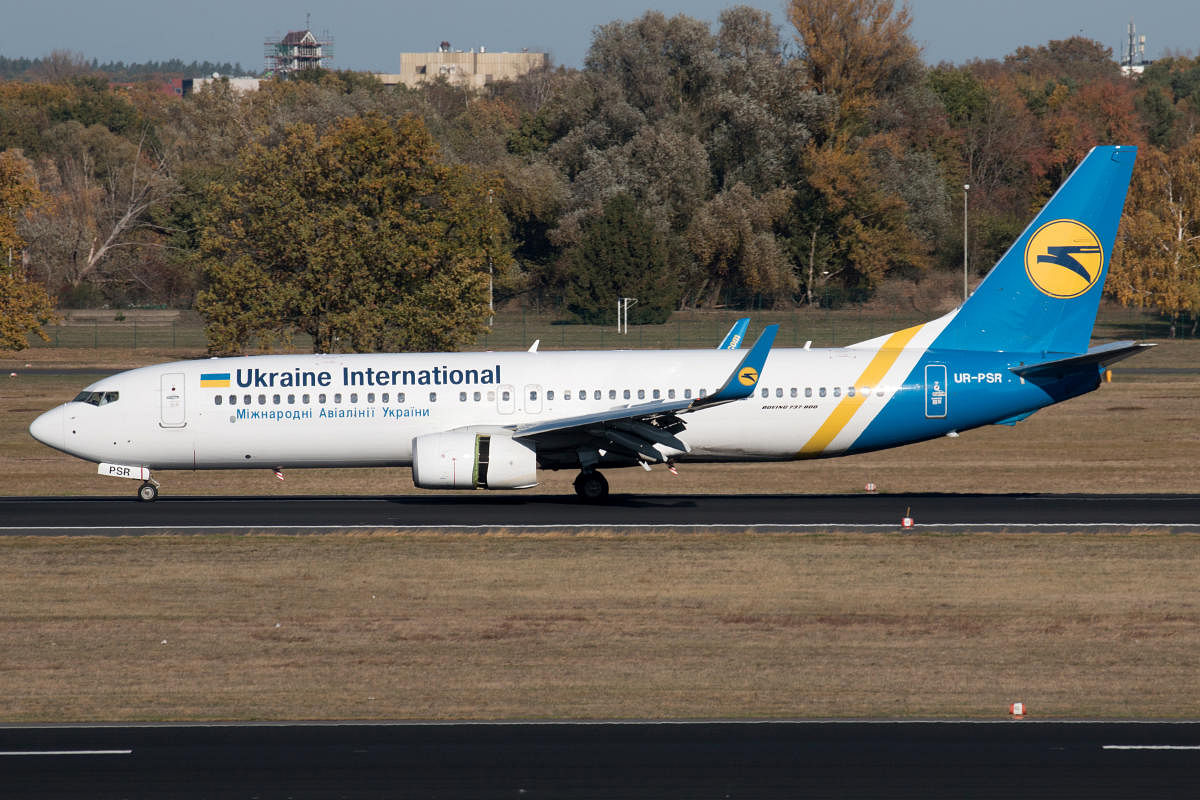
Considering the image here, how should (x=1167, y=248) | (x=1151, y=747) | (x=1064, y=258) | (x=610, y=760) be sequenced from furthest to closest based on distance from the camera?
(x=1167, y=248) < (x=1064, y=258) < (x=1151, y=747) < (x=610, y=760)

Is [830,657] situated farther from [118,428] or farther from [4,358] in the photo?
[4,358]

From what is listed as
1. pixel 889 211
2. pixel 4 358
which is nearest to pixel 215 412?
pixel 4 358

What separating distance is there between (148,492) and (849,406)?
56.0ft

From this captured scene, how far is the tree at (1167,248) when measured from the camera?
9219 centimetres

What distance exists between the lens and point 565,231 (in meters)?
104

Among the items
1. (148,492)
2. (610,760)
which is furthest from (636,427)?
(610,760)

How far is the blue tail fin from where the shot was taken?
3406cm

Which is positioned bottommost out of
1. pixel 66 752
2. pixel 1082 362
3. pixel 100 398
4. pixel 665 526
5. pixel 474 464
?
pixel 66 752

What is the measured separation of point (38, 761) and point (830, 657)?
10.00 m

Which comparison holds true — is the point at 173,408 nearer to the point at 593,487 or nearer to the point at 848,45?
the point at 593,487

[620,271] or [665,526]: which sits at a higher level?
[620,271]

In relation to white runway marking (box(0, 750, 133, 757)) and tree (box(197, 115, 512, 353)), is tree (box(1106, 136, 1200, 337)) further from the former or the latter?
white runway marking (box(0, 750, 133, 757))

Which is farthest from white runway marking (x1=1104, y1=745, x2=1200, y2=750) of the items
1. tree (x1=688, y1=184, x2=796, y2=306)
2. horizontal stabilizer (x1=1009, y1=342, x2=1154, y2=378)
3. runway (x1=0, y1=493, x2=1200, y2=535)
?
tree (x1=688, y1=184, x2=796, y2=306)

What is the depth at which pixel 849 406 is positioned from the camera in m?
33.1
